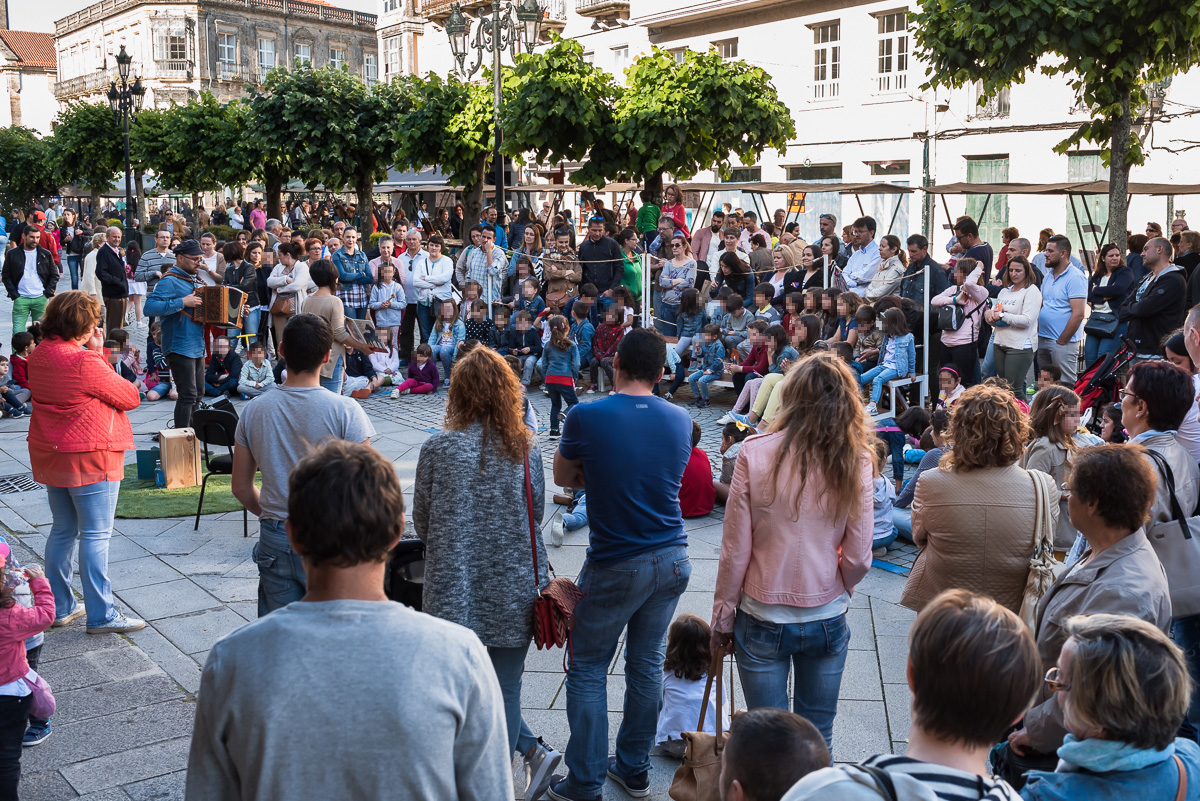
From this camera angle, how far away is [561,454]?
3967 mm

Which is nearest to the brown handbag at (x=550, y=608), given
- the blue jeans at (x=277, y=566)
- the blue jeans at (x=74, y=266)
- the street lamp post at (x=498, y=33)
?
the blue jeans at (x=277, y=566)

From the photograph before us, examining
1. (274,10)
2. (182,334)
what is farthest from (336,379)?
(274,10)

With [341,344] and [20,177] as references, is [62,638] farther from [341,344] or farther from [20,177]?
[20,177]

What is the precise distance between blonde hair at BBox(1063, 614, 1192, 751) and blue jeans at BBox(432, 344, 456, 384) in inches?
448

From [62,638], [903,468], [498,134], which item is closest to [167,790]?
[62,638]

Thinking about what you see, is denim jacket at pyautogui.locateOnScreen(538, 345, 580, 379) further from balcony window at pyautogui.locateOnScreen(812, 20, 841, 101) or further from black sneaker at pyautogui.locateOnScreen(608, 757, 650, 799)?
balcony window at pyautogui.locateOnScreen(812, 20, 841, 101)

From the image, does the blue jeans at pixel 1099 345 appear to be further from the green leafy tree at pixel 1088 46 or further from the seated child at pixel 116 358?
the seated child at pixel 116 358

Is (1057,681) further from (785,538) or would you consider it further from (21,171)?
(21,171)

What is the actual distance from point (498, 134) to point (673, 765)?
14.0m

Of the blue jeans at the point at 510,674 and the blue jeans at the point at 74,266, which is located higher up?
→ the blue jeans at the point at 74,266

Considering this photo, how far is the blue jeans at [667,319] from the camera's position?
43.4 feet

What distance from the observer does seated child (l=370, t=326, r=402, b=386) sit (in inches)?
531

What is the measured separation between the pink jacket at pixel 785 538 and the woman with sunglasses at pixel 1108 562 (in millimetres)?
623

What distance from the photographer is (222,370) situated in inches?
489
